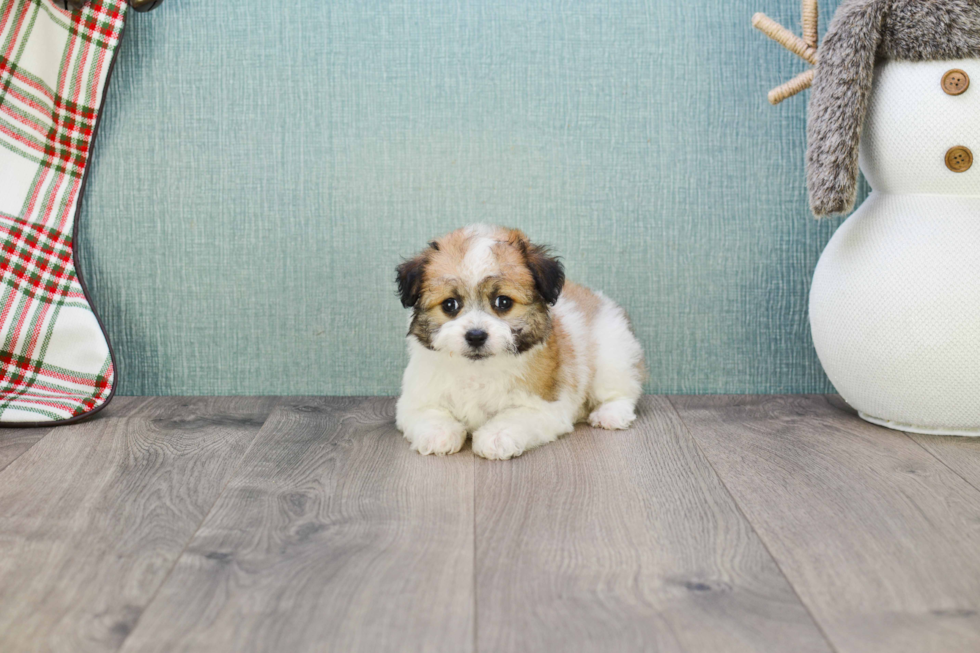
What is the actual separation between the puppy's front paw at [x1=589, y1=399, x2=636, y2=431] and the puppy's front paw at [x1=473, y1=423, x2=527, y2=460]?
11.6 inches

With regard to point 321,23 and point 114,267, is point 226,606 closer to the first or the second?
point 114,267

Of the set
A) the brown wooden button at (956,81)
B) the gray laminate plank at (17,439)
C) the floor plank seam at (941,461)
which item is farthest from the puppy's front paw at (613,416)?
the gray laminate plank at (17,439)

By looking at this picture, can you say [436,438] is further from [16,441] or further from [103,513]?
[16,441]

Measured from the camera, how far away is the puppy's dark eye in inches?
68.5

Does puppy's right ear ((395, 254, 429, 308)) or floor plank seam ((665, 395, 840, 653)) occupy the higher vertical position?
puppy's right ear ((395, 254, 429, 308))

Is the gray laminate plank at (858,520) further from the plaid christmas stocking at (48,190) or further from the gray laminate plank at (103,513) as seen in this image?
the plaid christmas stocking at (48,190)

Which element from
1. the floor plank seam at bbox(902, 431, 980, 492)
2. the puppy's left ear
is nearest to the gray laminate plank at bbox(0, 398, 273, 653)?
the puppy's left ear

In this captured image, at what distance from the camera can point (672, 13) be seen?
2.18 meters

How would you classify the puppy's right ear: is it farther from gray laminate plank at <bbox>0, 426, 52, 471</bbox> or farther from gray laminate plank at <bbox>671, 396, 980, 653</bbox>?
gray laminate plank at <bbox>0, 426, 52, 471</bbox>

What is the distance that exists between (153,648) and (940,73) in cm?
178

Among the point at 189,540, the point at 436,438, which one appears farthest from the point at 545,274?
the point at 189,540

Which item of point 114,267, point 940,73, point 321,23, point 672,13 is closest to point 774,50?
point 672,13

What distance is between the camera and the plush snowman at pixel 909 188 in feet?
5.78

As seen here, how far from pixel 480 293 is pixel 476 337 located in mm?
103
